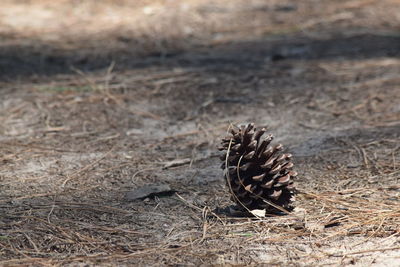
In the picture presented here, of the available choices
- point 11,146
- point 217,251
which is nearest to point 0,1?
point 11,146

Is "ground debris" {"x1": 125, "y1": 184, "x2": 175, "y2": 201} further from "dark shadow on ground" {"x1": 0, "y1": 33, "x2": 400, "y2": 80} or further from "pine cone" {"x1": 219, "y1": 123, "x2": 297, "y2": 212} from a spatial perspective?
"dark shadow on ground" {"x1": 0, "y1": 33, "x2": 400, "y2": 80}

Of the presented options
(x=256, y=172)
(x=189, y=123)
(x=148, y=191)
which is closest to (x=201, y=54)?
(x=189, y=123)

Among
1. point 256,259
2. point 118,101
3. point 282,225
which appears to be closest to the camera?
point 256,259

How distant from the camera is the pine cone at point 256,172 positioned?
2.32m

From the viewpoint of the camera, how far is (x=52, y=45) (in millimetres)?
4934

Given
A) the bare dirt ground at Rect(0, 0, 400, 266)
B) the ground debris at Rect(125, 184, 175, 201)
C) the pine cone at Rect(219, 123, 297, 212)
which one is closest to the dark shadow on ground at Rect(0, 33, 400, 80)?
the bare dirt ground at Rect(0, 0, 400, 266)

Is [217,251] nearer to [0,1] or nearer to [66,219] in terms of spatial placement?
[66,219]

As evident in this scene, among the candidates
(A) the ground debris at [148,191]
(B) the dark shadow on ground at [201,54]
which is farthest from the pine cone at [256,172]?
(B) the dark shadow on ground at [201,54]

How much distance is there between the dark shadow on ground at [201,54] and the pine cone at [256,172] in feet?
7.01

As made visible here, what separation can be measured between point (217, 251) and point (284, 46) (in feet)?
10.3

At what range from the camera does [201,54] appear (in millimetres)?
4766

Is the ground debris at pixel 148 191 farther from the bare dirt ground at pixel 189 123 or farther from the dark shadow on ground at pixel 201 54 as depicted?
the dark shadow on ground at pixel 201 54

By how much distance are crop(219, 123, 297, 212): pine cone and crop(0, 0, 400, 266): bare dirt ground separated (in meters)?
0.11

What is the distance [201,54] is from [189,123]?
1.33 metres
